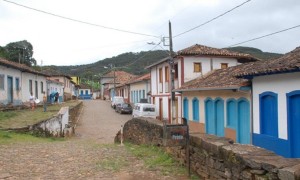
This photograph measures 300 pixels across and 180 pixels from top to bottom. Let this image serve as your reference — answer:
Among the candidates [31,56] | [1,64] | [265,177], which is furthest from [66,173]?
[31,56]

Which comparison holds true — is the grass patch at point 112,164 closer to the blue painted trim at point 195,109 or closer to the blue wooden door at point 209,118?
the blue wooden door at point 209,118

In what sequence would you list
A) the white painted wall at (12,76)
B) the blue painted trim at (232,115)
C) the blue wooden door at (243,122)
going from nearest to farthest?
the blue wooden door at (243,122) → the blue painted trim at (232,115) → the white painted wall at (12,76)

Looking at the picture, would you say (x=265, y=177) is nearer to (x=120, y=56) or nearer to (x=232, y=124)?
(x=232, y=124)

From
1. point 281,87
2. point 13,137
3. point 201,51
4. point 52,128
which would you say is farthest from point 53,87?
point 281,87

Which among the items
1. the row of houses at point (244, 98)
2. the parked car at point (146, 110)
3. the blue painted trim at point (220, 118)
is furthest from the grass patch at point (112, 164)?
the parked car at point (146, 110)

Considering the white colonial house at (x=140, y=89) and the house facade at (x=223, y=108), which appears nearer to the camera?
the house facade at (x=223, y=108)

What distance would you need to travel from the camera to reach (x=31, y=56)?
Answer: 61250 millimetres

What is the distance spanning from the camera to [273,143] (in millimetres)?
12148

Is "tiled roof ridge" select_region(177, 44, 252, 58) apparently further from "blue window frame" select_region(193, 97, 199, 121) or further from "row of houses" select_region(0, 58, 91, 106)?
"row of houses" select_region(0, 58, 91, 106)

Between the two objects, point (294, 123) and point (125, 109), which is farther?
point (125, 109)

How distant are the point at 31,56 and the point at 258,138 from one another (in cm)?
5485

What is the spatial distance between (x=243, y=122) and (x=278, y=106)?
346 centimetres

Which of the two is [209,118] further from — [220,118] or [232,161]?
[232,161]

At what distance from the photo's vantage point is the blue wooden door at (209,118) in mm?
18594
